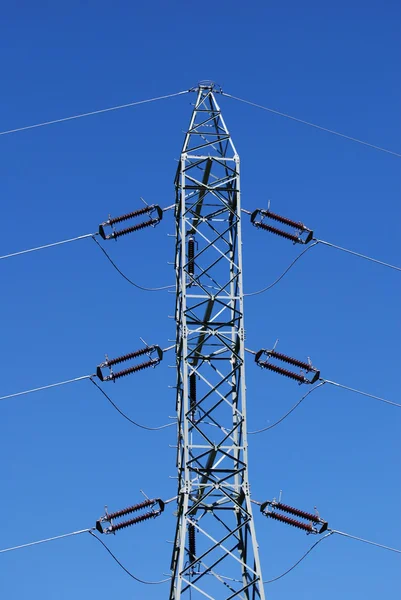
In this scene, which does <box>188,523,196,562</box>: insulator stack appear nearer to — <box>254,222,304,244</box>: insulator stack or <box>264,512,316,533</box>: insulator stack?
<box>264,512,316,533</box>: insulator stack

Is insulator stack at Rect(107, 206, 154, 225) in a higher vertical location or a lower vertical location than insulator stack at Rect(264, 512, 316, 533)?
higher

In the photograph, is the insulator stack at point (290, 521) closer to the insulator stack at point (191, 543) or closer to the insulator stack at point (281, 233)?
the insulator stack at point (191, 543)

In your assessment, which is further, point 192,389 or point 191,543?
point 192,389

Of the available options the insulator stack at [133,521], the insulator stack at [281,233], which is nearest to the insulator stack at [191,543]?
the insulator stack at [133,521]

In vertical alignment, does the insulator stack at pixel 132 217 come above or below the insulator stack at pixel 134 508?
above

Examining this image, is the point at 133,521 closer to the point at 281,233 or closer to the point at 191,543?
the point at 191,543

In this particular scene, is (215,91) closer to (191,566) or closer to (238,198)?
(238,198)

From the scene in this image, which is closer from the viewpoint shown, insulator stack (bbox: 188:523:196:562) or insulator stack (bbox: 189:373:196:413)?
insulator stack (bbox: 188:523:196:562)

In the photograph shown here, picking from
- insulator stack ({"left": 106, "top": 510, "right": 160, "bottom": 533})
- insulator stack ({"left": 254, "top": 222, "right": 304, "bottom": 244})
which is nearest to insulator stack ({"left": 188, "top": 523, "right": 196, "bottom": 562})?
insulator stack ({"left": 106, "top": 510, "right": 160, "bottom": 533})

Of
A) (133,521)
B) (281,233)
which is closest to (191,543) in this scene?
(133,521)

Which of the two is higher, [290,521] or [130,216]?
[130,216]

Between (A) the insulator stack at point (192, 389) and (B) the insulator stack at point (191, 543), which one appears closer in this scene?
(B) the insulator stack at point (191, 543)

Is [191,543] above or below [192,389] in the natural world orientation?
below

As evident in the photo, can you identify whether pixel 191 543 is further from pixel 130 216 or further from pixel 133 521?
pixel 130 216
